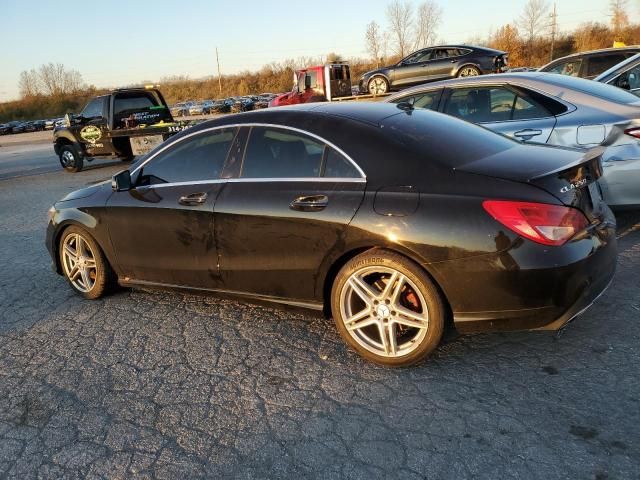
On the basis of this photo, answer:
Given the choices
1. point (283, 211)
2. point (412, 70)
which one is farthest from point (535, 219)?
point (412, 70)

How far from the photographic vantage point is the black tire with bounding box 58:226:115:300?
15.8 ft

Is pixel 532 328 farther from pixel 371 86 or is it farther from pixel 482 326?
pixel 371 86

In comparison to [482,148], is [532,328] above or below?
below

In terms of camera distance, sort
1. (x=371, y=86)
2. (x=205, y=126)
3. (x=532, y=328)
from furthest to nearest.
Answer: (x=371, y=86) → (x=205, y=126) → (x=532, y=328)

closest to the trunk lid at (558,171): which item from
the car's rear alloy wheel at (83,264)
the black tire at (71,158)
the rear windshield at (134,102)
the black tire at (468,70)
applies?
the car's rear alloy wheel at (83,264)

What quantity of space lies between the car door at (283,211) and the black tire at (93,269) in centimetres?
142

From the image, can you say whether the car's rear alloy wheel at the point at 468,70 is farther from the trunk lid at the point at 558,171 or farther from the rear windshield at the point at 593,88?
the trunk lid at the point at 558,171

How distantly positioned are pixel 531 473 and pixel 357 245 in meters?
1.50

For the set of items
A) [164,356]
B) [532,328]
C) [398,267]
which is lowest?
[164,356]

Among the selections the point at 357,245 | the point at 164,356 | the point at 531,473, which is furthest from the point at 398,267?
the point at 164,356

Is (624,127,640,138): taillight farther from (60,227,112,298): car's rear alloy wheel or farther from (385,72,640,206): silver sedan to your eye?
(60,227,112,298): car's rear alloy wheel

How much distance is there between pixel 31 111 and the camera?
72688 millimetres

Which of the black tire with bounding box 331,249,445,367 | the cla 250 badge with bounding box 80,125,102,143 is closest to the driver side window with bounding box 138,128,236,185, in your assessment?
the black tire with bounding box 331,249,445,367

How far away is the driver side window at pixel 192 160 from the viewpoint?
413cm
